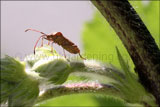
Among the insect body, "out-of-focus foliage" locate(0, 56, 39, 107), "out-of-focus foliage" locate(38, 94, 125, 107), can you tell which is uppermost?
the insect body

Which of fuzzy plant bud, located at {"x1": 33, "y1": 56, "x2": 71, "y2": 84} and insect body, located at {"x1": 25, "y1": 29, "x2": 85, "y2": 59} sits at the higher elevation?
insect body, located at {"x1": 25, "y1": 29, "x2": 85, "y2": 59}

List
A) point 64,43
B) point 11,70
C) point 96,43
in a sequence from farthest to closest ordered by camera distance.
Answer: point 96,43
point 64,43
point 11,70

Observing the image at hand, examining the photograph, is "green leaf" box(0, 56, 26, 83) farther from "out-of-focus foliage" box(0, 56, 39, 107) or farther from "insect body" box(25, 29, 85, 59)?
"insect body" box(25, 29, 85, 59)

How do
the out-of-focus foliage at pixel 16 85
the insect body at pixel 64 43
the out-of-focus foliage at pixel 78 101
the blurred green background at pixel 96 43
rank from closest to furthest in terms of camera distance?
the out-of-focus foliage at pixel 16 85 < the insect body at pixel 64 43 < the blurred green background at pixel 96 43 < the out-of-focus foliage at pixel 78 101

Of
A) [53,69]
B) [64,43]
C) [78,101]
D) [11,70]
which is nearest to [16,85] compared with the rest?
[11,70]

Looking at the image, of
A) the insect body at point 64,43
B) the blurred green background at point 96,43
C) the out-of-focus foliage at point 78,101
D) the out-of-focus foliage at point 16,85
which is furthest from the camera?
the out-of-focus foliage at point 78,101

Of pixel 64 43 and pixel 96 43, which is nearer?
pixel 64 43

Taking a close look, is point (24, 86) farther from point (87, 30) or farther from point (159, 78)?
point (87, 30)

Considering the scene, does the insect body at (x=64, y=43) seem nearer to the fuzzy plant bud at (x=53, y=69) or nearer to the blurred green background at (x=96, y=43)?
the fuzzy plant bud at (x=53, y=69)

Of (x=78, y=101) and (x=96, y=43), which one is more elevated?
(x=96, y=43)

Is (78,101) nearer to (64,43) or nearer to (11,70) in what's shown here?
(64,43)

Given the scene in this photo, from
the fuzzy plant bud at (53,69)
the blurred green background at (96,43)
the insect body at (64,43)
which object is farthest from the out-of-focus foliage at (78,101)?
the fuzzy plant bud at (53,69)

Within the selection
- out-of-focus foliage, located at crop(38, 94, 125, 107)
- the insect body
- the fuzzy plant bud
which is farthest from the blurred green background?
the fuzzy plant bud
